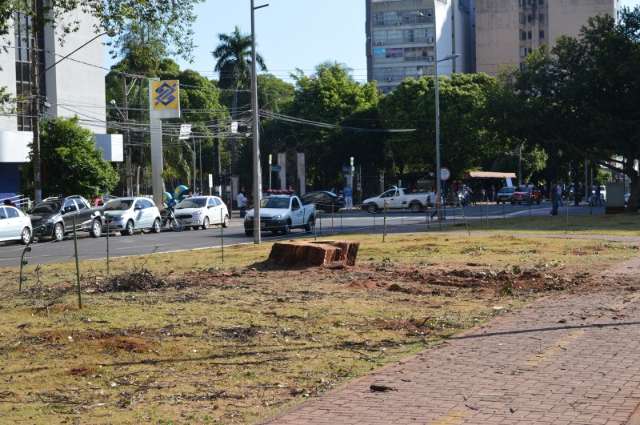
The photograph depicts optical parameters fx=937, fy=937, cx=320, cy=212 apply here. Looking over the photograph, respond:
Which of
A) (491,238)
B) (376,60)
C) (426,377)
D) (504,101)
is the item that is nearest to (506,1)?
(376,60)

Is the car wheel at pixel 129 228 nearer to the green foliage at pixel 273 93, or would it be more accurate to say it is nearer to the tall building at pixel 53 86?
the tall building at pixel 53 86

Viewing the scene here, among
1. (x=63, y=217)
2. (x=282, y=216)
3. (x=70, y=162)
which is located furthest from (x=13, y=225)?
(x=282, y=216)

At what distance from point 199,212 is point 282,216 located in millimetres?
7887

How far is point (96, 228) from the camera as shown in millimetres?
37219

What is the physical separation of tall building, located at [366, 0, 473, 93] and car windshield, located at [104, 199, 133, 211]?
77719mm

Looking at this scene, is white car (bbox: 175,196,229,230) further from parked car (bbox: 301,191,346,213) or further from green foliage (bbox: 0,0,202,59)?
green foliage (bbox: 0,0,202,59)

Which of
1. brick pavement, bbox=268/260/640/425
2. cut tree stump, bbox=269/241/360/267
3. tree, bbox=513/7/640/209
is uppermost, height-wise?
tree, bbox=513/7/640/209

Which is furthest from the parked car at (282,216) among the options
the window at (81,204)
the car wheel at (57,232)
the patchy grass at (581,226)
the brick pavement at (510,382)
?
the brick pavement at (510,382)

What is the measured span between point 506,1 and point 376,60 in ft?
57.3

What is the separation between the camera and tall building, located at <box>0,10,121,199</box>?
48.0 m

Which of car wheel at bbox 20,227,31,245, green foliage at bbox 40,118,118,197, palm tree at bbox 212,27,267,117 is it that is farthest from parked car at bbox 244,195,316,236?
palm tree at bbox 212,27,267,117

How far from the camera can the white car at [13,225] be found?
33.2m

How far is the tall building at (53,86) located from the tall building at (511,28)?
6630cm

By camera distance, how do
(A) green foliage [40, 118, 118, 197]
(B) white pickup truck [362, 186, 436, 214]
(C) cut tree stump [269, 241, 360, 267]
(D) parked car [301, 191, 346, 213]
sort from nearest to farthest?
(C) cut tree stump [269, 241, 360, 267], (A) green foliage [40, 118, 118, 197], (B) white pickup truck [362, 186, 436, 214], (D) parked car [301, 191, 346, 213]
